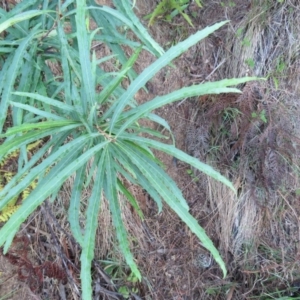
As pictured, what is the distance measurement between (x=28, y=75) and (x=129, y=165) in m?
0.36

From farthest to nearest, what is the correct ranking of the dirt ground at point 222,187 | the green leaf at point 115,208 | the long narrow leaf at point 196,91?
Answer: the dirt ground at point 222,187 → the green leaf at point 115,208 → the long narrow leaf at point 196,91

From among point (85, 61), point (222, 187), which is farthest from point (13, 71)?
point (222, 187)

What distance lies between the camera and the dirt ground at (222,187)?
1.65 metres

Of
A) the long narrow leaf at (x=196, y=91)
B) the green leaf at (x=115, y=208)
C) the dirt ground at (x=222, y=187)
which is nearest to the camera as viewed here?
the long narrow leaf at (x=196, y=91)

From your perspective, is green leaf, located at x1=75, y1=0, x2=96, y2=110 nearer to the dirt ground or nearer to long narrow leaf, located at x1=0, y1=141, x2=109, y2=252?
long narrow leaf, located at x1=0, y1=141, x2=109, y2=252

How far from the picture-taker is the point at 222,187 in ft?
5.86

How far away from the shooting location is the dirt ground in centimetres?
165

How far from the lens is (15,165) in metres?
1.53

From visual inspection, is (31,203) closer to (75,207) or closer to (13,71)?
(75,207)

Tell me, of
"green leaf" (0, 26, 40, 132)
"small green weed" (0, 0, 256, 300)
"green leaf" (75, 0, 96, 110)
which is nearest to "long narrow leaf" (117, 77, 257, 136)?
"small green weed" (0, 0, 256, 300)

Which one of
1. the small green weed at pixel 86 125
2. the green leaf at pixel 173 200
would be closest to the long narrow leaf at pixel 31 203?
the small green weed at pixel 86 125

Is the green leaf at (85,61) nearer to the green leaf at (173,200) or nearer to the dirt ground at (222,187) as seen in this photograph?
the green leaf at (173,200)

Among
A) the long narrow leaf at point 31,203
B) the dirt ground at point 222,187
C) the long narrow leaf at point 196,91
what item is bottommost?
the dirt ground at point 222,187

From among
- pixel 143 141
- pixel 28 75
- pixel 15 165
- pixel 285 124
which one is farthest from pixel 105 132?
pixel 285 124
